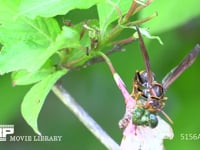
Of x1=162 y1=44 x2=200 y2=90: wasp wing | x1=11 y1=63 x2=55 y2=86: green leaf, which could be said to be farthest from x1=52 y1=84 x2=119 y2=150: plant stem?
x1=162 y1=44 x2=200 y2=90: wasp wing

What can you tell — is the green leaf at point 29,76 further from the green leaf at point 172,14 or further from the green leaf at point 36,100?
the green leaf at point 172,14

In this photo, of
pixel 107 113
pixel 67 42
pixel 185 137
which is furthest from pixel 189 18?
pixel 107 113

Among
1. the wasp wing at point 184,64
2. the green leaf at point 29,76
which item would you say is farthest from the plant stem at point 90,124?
the wasp wing at point 184,64

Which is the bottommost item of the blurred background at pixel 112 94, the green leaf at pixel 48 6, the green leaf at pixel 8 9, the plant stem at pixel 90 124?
the plant stem at pixel 90 124

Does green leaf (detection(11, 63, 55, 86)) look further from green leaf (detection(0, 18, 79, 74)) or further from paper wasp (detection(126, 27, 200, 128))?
paper wasp (detection(126, 27, 200, 128))

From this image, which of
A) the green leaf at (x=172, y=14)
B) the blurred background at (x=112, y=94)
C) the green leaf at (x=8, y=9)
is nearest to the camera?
the green leaf at (x=8, y=9)

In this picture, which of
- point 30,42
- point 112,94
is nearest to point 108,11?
point 30,42
